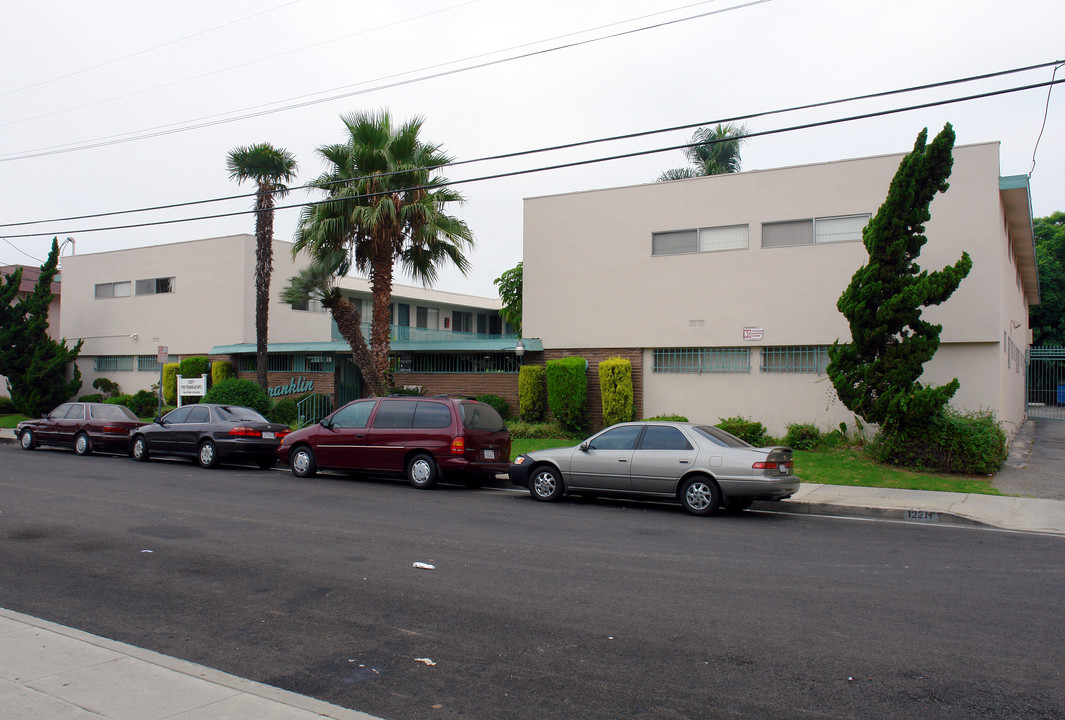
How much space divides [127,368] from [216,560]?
93.5 feet

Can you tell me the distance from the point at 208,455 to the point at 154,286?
17.7 meters

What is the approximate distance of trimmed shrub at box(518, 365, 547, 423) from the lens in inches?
849

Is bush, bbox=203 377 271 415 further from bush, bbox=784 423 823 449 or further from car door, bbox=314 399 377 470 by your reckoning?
bush, bbox=784 423 823 449

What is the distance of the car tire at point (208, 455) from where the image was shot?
58.3 ft

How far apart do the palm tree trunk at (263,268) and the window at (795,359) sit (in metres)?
15.1

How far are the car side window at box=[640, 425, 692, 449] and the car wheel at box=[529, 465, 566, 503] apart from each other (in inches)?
63.0

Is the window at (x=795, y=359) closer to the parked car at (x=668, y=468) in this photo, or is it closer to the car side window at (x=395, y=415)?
the parked car at (x=668, y=468)

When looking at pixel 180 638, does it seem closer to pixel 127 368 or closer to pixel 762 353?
pixel 762 353

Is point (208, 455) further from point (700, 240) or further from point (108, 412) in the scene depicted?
point (700, 240)

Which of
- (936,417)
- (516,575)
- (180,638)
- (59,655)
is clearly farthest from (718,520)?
(59,655)

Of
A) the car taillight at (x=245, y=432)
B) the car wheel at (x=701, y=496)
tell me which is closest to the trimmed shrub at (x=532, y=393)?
the car taillight at (x=245, y=432)

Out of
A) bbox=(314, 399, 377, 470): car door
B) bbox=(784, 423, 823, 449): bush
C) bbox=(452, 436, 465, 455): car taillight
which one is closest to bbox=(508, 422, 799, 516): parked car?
bbox=(452, 436, 465, 455): car taillight

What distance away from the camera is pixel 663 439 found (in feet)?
40.1

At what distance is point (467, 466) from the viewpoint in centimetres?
1427
